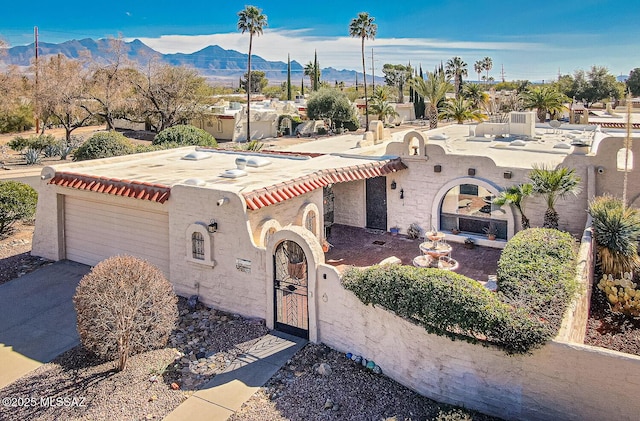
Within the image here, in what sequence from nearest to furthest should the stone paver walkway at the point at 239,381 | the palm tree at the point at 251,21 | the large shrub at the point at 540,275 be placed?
the large shrub at the point at 540,275
the stone paver walkway at the point at 239,381
the palm tree at the point at 251,21

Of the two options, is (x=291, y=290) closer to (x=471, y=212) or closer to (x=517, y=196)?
(x=517, y=196)

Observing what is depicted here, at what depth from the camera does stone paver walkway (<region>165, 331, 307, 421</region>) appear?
380 inches

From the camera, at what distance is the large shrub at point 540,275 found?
31.0 ft

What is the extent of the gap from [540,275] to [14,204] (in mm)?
20648

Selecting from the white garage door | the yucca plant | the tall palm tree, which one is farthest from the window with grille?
the tall palm tree

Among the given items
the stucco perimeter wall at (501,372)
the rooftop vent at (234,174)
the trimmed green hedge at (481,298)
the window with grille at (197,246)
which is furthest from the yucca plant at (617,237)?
the window with grille at (197,246)

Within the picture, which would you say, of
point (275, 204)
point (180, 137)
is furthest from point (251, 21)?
point (275, 204)

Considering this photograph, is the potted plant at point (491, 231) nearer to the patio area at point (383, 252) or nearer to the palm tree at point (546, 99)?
the patio area at point (383, 252)

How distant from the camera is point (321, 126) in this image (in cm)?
6384

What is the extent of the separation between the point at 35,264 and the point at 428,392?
1456 cm

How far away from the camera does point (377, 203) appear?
21.3 m

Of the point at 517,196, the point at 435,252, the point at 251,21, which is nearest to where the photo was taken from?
the point at 435,252

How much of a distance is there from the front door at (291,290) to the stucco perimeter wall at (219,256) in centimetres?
46

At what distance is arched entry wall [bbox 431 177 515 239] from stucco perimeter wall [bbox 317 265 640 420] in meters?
9.48
